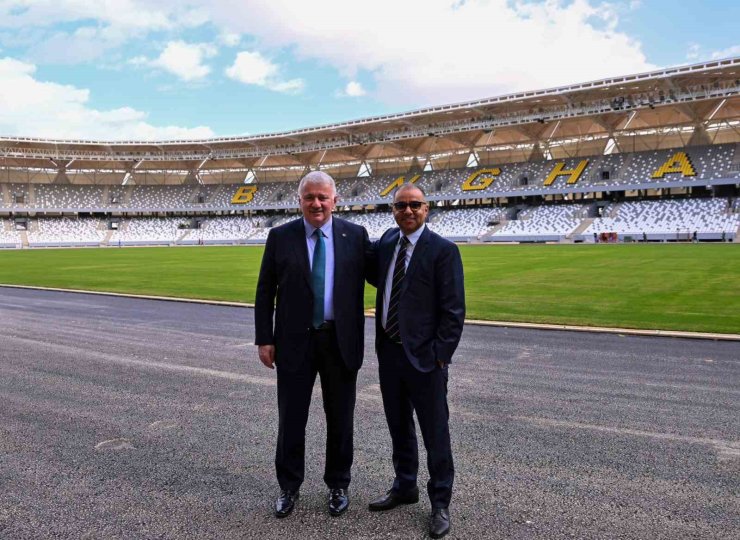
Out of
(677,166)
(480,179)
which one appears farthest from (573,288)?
(480,179)

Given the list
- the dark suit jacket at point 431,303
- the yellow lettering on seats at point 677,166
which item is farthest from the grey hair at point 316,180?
Result: the yellow lettering on seats at point 677,166

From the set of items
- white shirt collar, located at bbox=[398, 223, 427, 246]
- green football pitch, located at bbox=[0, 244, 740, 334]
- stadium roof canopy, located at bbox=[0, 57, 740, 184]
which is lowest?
green football pitch, located at bbox=[0, 244, 740, 334]

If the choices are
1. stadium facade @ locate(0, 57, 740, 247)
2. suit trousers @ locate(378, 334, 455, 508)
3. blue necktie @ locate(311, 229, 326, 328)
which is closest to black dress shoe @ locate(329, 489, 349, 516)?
suit trousers @ locate(378, 334, 455, 508)

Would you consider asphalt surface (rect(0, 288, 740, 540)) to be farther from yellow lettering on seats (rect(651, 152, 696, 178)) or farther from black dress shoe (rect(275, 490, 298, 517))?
yellow lettering on seats (rect(651, 152, 696, 178))

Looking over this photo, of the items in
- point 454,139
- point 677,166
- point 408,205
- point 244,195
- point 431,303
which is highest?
point 454,139

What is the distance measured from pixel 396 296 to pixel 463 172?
64361 millimetres

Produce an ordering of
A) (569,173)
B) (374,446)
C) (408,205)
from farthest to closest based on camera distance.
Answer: (569,173) < (374,446) < (408,205)

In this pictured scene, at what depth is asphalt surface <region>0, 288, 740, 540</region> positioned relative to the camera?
340 cm

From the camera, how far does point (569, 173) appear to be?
5697 centimetres

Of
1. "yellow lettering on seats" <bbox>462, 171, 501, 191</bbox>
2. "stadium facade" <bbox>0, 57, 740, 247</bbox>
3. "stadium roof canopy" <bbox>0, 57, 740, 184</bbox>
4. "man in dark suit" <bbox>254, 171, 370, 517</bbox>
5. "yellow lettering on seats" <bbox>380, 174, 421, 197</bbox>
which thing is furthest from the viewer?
"yellow lettering on seats" <bbox>380, 174, 421, 197</bbox>

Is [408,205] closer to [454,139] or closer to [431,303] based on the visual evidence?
[431,303]

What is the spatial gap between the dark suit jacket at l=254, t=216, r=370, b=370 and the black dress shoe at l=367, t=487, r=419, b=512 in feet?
2.92

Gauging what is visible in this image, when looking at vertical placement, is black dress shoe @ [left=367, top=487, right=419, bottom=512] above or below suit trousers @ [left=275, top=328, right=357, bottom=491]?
below

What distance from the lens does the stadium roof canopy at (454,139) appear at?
154ft
